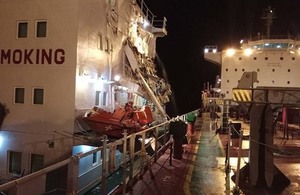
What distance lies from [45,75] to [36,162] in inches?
153

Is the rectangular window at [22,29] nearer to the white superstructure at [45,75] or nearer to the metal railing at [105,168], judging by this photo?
the white superstructure at [45,75]

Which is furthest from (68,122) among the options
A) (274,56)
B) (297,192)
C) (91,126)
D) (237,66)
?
(274,56)

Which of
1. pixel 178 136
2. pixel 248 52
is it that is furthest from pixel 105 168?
pixel 248 52

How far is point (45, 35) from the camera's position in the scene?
47.6 feet

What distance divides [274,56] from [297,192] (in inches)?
1106

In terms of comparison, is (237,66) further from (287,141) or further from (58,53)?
(58,53)

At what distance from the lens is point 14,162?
15.2m

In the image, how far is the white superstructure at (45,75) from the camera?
14.1 metres

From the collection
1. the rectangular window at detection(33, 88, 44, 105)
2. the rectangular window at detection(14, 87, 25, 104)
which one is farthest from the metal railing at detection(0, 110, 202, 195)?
the rectangular window at detection(14, 87, 25, 104)

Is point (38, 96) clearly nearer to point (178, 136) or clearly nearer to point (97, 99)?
point (97, 99)

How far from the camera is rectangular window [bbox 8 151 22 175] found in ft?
49.3

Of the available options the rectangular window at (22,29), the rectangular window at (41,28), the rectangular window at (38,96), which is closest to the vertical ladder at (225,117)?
the rectangular window at (38,96)

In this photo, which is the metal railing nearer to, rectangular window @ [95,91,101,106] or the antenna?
rectangular window @ [95,91,101,106]

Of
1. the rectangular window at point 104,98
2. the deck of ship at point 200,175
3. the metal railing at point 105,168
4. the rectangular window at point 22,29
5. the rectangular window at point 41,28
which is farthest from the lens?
the rectangular window at point 104,98
